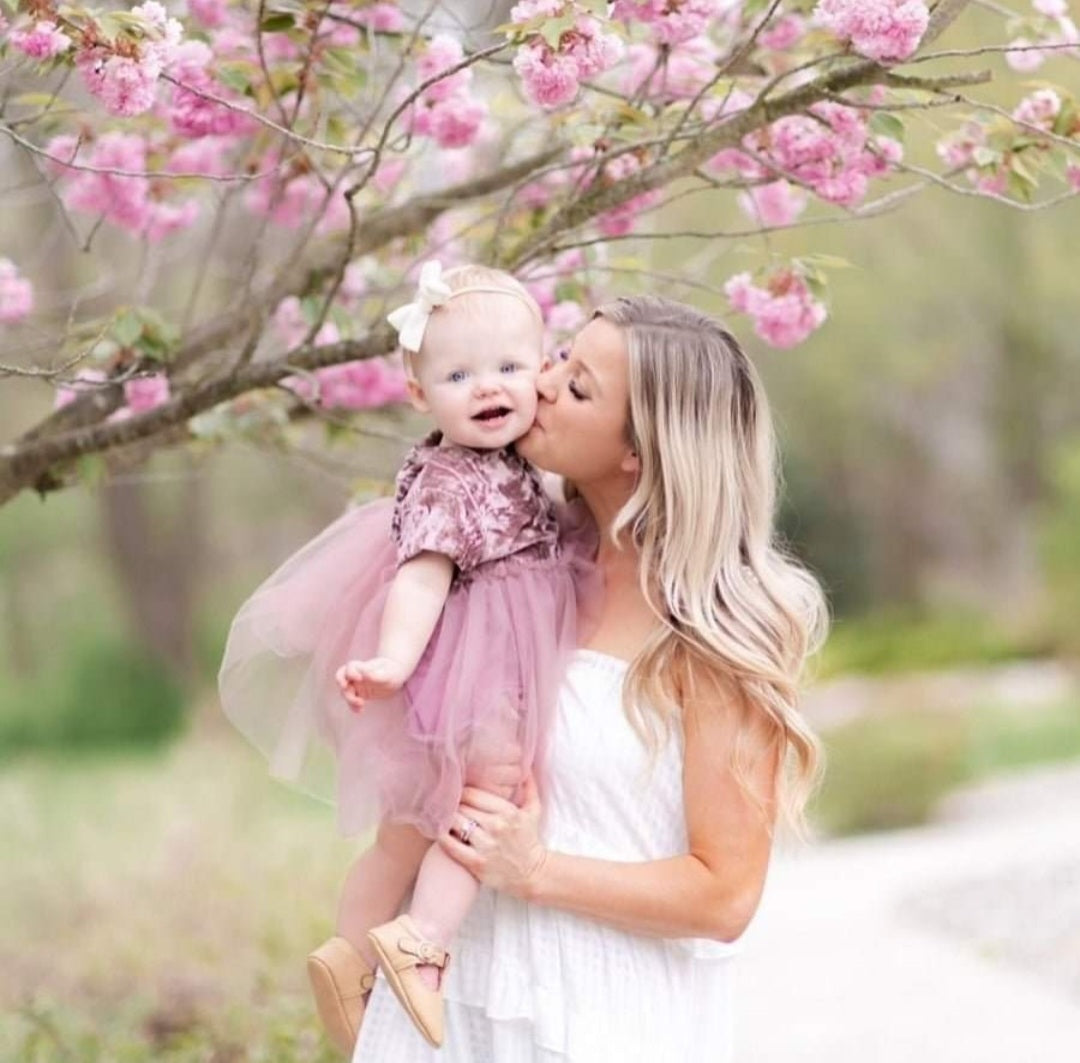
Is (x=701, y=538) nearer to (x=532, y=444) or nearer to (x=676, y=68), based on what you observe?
(x=532, y=444)

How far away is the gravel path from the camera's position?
522 cm

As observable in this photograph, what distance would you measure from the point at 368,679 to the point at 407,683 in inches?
6.3

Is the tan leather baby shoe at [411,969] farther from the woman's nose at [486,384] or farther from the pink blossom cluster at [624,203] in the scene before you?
the pink blossom cluster at [624,203]

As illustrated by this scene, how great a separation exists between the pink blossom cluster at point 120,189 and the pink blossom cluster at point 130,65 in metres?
0.89

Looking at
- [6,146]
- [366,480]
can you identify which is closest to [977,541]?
[6,146]

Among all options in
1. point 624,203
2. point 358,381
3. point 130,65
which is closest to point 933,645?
point 358,381

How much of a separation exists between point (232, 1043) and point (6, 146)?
8.70 feet

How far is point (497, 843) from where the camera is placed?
2.30 m

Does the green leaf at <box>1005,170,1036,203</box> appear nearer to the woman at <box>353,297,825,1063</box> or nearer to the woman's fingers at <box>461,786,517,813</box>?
the woman at <box>353,297,825,1063</box>

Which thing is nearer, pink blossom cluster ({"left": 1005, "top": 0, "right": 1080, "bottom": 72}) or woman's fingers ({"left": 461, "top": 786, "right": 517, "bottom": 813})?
woman's fingers ({"left": 461, "top": 786, "right": 517, "bottom": 813})

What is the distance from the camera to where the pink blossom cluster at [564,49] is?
8.40ft

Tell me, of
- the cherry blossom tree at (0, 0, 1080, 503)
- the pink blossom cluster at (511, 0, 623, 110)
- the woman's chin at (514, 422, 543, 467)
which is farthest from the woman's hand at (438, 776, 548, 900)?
the pink blossom cluster at (511, 0, 623, 110)

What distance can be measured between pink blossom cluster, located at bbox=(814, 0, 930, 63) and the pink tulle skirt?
0.76 metres

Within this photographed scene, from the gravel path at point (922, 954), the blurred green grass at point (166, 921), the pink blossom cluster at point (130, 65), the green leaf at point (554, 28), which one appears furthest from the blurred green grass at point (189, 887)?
the green leaf at point (554, 28)
